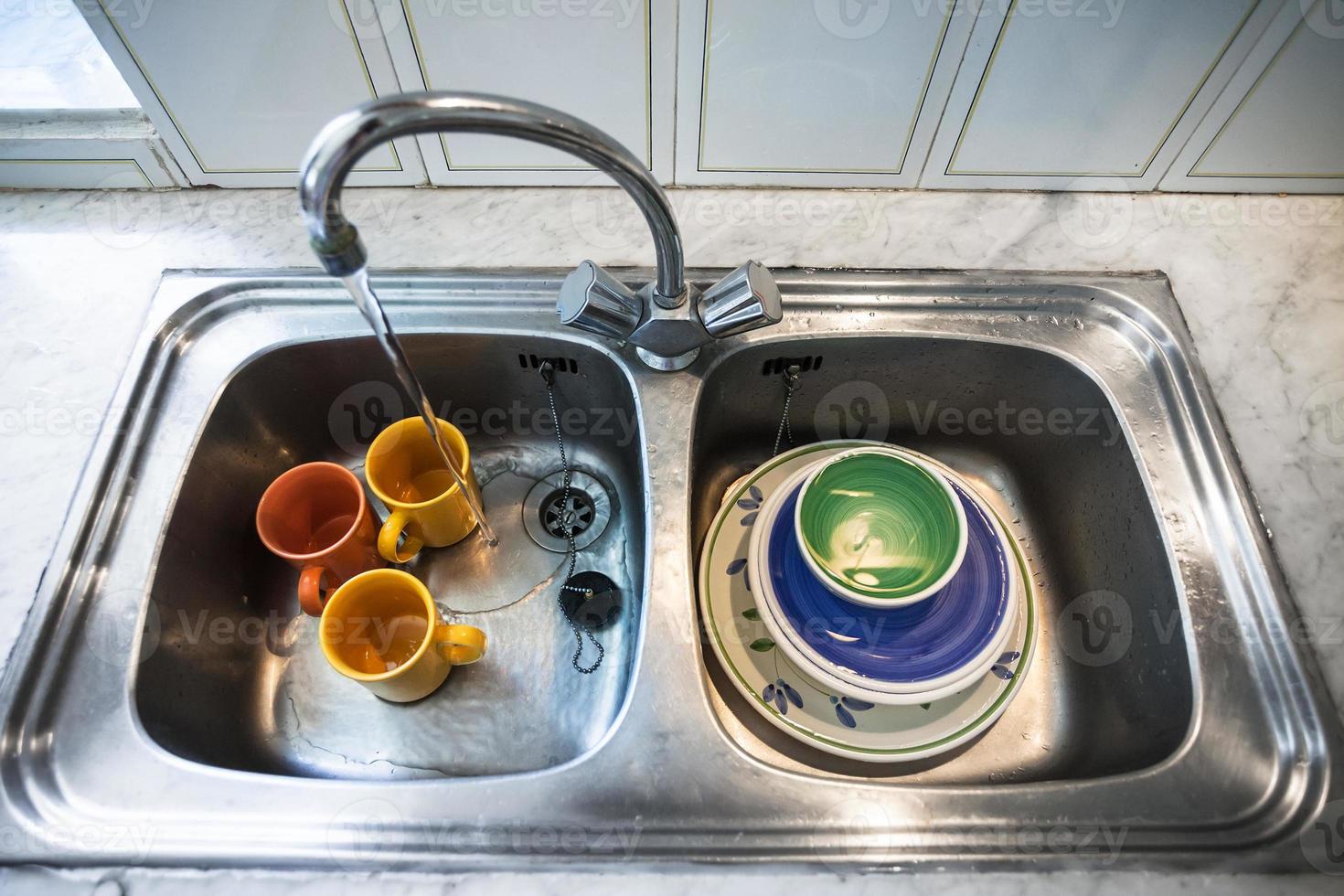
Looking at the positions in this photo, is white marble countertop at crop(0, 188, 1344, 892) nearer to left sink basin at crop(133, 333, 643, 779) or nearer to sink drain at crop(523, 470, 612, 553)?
left sink basin at crop(133, 333, 643, 779)

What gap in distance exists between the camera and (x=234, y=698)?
24.0 inches

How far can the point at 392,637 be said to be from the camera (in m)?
0.61

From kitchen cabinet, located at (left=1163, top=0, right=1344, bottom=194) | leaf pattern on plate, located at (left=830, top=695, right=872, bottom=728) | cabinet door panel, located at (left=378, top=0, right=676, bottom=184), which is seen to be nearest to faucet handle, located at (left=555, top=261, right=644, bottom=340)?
cabinet door panel, located at (left=378, top=0, right=676, bottom=184)

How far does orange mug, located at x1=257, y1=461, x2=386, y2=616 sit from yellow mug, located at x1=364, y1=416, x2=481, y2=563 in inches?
0.7

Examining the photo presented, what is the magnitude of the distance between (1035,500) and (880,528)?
27cm

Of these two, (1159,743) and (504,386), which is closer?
(1159,743)

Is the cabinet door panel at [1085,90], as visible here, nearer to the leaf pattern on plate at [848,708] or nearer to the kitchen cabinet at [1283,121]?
the kitchen cabinet at [1283,121]

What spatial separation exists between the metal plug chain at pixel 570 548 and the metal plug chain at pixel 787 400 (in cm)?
22

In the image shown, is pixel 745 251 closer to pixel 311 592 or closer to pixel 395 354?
pixel 395 354

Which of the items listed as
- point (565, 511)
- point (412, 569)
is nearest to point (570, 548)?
point (565, 511)

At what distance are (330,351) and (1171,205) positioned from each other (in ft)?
2.95

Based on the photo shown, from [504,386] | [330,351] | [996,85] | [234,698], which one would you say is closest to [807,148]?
[996,85]

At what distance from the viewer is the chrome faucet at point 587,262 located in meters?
0.38

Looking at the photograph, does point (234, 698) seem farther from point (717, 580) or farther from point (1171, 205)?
point (1171, 205)
